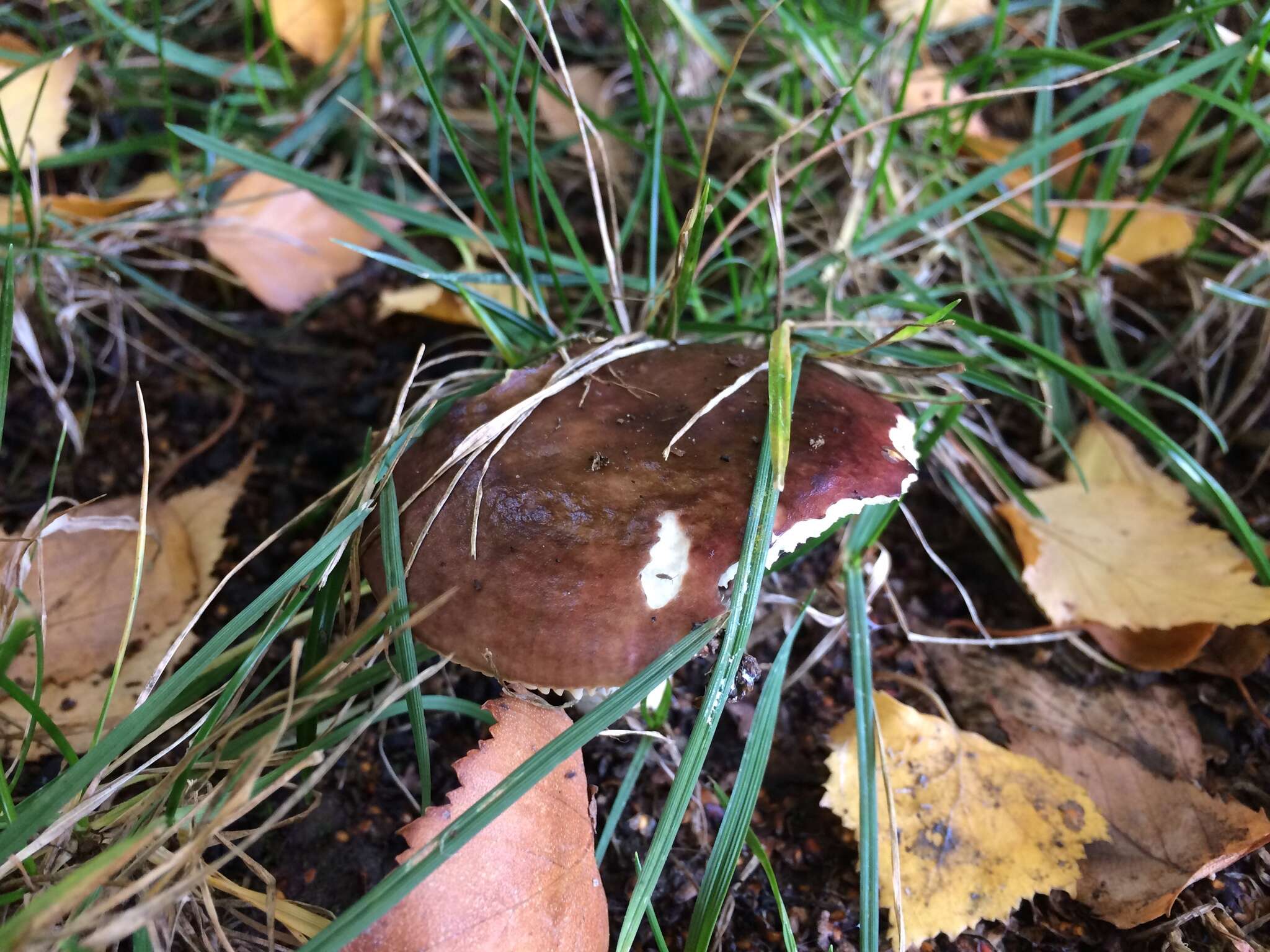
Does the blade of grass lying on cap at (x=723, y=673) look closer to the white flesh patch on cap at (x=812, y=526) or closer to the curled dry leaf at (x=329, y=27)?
the white flesh patch on cap at (x=812, y=526)

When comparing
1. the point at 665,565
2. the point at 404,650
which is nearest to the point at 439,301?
the point at 404,650

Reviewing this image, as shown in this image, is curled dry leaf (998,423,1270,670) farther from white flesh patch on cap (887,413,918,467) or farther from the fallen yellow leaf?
the fallen yellow leaf

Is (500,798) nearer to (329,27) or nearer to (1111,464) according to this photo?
(1111,464)

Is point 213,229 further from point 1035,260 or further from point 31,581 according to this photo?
point 1035,260

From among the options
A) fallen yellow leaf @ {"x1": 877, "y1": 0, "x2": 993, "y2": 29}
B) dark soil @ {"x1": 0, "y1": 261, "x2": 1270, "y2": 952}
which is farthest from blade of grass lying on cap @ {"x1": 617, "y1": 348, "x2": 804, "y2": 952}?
fallen yellow leaf @ {"x1": 877, "y1": 0, "x2": 993, "y2": 29}

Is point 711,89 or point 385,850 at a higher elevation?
point 711,89

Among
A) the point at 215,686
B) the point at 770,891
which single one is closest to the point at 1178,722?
the point at 770,891
